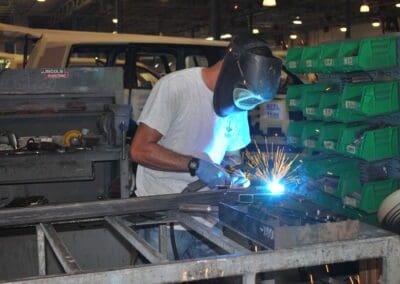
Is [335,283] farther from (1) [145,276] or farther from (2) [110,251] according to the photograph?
(2) [110,251]

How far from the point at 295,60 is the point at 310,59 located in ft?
1.05

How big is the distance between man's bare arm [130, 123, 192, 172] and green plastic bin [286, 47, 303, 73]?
259 centimetres

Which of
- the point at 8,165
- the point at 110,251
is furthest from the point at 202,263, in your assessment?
the point at 8,165

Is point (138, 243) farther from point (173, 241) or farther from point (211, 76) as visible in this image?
point (211, 76)

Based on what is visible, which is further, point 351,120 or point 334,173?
point 334,173

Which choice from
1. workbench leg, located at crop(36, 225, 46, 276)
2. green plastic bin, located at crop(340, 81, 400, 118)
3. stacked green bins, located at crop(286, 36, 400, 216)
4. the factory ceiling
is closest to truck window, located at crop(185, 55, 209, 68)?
stacked green bins, located at crop(286, 36, 400, 216)

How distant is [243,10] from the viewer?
25.9 meters

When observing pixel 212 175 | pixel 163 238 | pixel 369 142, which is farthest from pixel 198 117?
pixel 369 142

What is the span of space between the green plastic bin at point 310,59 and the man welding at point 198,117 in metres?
1.91

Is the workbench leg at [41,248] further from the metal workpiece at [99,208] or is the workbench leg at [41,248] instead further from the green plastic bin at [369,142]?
the green plastic bin at [369,142]

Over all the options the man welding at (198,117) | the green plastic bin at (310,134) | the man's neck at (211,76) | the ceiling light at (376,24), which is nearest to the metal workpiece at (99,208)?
the man welding at (198,117)

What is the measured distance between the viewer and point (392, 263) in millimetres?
1961

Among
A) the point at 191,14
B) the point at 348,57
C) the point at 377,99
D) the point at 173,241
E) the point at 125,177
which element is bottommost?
the point at 173,241

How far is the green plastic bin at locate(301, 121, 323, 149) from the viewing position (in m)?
5.23
